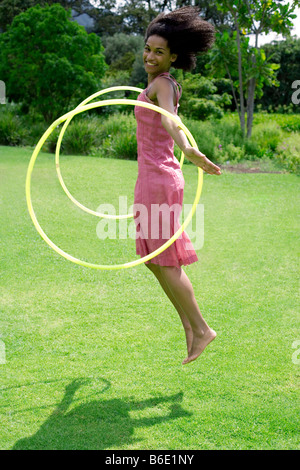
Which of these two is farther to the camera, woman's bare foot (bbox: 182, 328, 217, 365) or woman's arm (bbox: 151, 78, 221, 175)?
woman's bare foot (bbox: 182, 328, 217, 365)

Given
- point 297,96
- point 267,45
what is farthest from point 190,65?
point 267,45

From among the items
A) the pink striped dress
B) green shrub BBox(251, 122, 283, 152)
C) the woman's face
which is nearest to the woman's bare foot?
the pink striped dress

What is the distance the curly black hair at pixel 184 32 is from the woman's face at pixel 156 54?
0.03 m

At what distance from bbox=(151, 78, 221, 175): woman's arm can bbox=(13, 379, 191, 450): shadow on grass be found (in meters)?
1.30

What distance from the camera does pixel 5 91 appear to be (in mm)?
14062

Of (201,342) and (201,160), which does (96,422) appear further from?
(201,160)

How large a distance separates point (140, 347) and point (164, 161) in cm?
133

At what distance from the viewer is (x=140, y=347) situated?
353 centimetres

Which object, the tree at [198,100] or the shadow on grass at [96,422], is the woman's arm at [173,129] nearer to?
the shadow on grass at [96,422]

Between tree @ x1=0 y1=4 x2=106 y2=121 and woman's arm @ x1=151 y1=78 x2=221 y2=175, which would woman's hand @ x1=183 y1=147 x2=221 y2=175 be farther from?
tree @ x1=0 y1=4 x2=106 y2=121

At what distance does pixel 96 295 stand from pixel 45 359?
116cm

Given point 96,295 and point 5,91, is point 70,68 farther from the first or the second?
point 96,295

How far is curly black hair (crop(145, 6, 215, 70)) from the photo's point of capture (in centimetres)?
286

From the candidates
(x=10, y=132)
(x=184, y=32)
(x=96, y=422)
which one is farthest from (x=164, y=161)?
(x=10, y=132)
